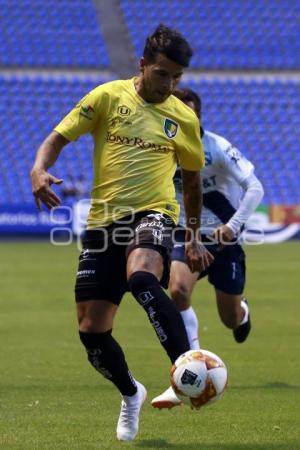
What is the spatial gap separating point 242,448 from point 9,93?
21.6 metres

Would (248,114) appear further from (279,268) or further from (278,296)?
(278,296)

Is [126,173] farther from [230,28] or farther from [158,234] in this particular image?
[230,28]

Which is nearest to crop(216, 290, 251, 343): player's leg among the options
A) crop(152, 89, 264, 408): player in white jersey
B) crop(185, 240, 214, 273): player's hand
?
crop(152, 89, 264, 408): player in white jersey

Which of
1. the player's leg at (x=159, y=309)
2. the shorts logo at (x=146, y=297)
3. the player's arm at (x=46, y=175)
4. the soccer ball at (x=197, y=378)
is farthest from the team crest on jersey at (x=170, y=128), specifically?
the soccer ball at (x=197, y=378)

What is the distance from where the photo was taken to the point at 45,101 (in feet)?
85.7

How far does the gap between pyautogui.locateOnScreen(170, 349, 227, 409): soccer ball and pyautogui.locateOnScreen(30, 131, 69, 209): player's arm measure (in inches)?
41.5

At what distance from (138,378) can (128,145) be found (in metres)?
2.71

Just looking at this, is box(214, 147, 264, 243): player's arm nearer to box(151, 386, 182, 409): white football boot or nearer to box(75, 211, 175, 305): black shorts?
box(151, 386, 182, 409): white football boot

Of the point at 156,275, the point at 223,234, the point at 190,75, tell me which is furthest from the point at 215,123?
the point at 156,275

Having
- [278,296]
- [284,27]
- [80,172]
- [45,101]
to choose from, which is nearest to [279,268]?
[278,296]

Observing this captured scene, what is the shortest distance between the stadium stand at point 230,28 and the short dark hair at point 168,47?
21.9 meters

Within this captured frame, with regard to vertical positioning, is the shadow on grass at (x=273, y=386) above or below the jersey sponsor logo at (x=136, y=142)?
below

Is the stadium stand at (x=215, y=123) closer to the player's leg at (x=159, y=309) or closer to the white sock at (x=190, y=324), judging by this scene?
the white sock at (x=190, y=324)

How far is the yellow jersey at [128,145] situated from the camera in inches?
224
